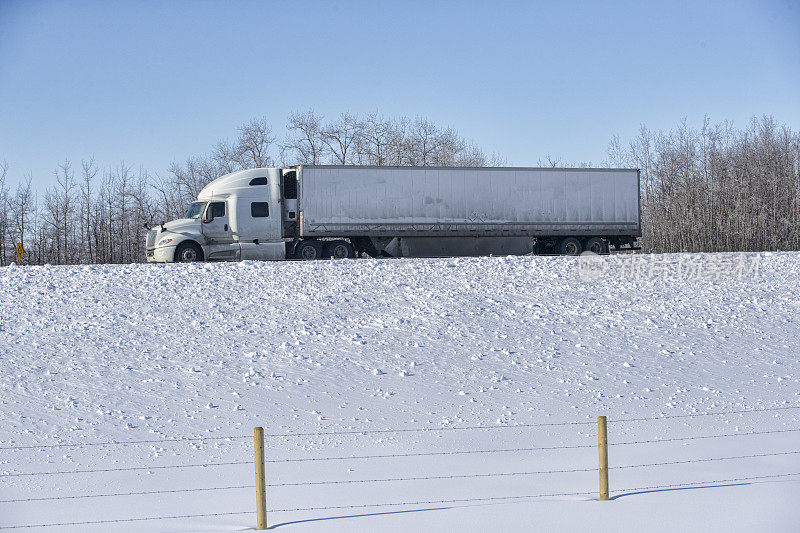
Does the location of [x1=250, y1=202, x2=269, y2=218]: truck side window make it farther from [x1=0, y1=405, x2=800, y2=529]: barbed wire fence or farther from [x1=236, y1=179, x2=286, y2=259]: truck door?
[x1=0, y1=405, x2=800, y2=529]: barbed wire fence

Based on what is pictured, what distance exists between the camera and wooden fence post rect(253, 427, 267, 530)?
688 centimetres

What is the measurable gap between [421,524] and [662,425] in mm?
5868

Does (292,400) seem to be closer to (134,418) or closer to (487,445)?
(134,418)

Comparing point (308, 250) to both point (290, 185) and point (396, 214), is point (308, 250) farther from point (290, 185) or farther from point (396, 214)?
point (396, 214)

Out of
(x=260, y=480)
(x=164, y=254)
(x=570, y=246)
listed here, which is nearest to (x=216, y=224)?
(x=164, y=254)

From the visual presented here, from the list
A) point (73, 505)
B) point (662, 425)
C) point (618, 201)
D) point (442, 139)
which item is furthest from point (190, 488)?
point (442, 139)

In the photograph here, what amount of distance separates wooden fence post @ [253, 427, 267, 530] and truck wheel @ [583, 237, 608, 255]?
72.3ft

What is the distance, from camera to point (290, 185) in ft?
84.4

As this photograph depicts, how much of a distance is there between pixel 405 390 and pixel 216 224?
13090 mm

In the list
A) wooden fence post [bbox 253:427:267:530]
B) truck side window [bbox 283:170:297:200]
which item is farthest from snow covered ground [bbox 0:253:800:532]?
truck side window [bbox 283:170:297:200]

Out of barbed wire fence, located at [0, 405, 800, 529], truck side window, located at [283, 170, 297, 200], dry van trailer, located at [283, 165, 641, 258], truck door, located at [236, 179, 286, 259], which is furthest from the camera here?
truck side window, located at [283, 170, 297, 200]

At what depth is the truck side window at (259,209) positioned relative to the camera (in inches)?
974

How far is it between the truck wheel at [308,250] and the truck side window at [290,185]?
1591 millimetres

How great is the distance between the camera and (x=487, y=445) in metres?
11.1
